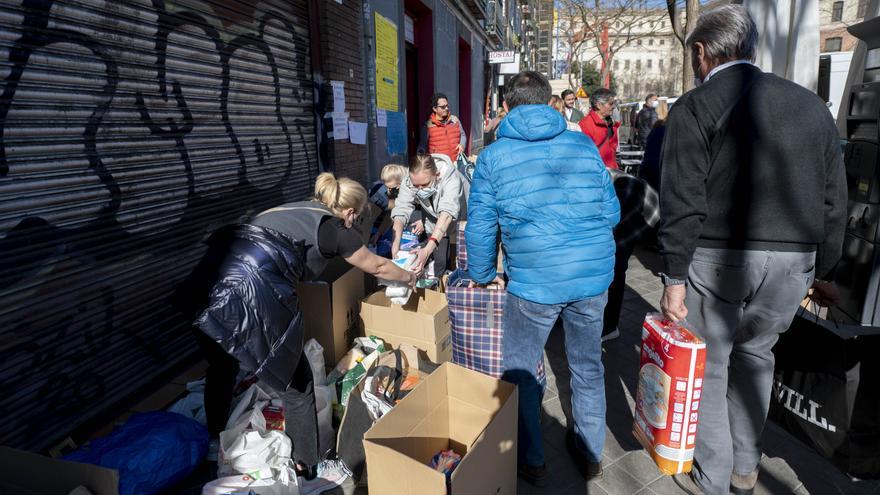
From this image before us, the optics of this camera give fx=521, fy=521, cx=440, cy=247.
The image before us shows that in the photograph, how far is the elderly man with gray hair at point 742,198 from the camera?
1.97 m

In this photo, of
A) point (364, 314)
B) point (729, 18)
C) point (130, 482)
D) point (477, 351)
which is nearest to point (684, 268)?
point (729, 18)

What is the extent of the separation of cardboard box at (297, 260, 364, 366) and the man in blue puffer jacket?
1.25 meters

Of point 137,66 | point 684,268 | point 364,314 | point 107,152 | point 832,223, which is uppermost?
point 137,66

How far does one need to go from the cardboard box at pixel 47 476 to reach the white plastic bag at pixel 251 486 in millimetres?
562

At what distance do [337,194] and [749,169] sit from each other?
74.1 inches

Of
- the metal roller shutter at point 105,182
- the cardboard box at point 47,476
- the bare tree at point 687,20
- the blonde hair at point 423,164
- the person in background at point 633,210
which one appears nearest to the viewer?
the cardboard box at point 47,476

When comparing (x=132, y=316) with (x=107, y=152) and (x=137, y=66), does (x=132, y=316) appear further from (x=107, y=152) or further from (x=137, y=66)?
(x=137, y=66)

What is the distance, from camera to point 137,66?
321cm

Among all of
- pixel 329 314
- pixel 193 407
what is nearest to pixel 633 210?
pixel 329 314

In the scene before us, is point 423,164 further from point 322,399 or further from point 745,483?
point 745,483

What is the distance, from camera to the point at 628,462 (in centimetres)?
275

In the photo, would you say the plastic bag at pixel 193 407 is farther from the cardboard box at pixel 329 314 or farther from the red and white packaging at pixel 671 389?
the red and white packaging at pixel 671 389

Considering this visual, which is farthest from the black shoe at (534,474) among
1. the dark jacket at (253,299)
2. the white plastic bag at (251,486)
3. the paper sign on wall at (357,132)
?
the paper sign on wall at (357,132)

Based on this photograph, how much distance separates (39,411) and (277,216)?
1.64 meters
